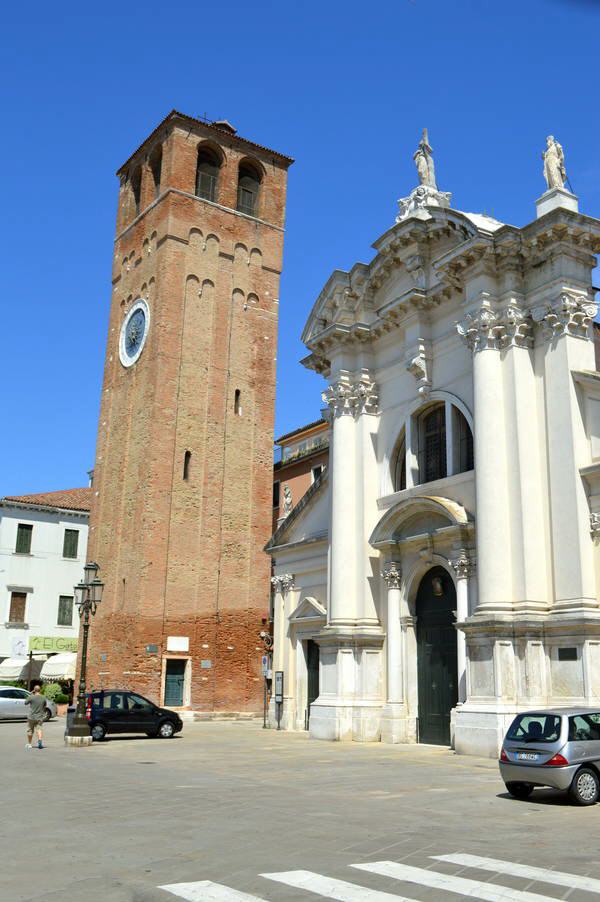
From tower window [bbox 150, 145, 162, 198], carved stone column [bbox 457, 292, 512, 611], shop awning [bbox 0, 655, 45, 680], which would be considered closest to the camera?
carved stone column [bbox 457, 292, 512, 611]

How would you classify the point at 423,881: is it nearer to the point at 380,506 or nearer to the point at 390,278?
the point at 380,506

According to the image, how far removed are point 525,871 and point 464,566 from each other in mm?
13961

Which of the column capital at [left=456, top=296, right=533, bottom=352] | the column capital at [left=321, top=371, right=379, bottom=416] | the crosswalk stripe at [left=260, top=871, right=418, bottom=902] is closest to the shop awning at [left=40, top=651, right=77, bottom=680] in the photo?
the column capital at [left=321, top=371, right=379, bottom=416]

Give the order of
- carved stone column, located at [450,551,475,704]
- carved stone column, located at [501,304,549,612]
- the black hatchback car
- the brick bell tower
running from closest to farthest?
carved stone column, located at [501,304,549,612] → carved stone column, located at [450,551,475,704] → the black hatchback car → the brick bell tower

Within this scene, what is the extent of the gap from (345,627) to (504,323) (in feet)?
30.4

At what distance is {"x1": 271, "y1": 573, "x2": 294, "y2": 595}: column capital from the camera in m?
29.3

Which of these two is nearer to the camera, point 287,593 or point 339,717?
point 339,717

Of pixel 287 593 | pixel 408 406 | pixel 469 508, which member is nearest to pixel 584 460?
pixel 469 508

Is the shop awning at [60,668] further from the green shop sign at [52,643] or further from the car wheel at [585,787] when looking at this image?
the car wheel at [585,787]

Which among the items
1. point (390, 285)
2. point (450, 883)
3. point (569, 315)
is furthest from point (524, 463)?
point (450, 883)

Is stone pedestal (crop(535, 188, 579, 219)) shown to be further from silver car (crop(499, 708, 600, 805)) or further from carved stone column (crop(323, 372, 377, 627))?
silver car (crop(499, 708, 600, 805))

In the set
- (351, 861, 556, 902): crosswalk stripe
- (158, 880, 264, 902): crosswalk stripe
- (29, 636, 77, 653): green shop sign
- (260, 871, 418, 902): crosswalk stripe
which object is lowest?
(158, 880, 264, 902): crosswalk stripe

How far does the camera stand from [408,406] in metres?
25.1

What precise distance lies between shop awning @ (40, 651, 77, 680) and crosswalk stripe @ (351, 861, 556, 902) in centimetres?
3827
